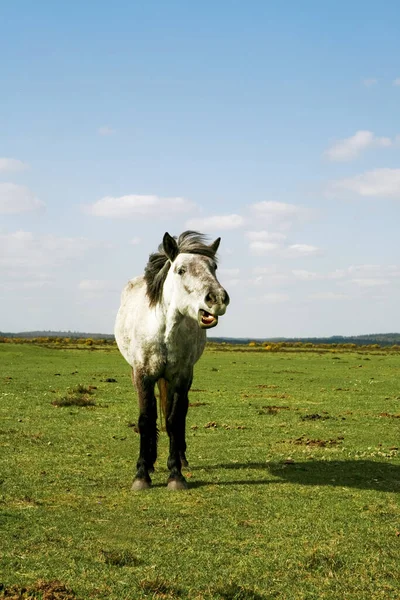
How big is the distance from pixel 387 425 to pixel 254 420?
11.1 ft

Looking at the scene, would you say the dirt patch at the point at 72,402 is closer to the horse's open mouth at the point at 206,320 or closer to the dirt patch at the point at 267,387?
the dirt patch at the point at 267,387

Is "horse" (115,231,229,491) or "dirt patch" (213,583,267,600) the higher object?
"horse" (115,231,229,491)

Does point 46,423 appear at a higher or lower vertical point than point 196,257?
lower

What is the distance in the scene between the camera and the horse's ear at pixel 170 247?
8699 mm

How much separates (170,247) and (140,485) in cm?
351

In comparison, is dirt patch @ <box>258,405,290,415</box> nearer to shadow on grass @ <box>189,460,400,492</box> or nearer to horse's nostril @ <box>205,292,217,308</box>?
shadow on grass @ <box>189,460,400,492</box>

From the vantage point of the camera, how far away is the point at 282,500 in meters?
8.16

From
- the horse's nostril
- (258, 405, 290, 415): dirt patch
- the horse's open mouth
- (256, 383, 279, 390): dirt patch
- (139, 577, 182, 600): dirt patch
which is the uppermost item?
the horse's nostril

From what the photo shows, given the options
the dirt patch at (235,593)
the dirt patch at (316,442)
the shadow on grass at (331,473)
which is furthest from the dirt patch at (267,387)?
the dirt patch at (235,593)

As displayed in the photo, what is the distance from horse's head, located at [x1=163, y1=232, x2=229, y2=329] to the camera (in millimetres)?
7816

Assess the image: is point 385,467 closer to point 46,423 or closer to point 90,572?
point 90,572

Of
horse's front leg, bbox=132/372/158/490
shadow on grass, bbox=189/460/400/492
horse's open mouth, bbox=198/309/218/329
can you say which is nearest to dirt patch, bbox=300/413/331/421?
shadow on grass, bbox=189/460/400/492

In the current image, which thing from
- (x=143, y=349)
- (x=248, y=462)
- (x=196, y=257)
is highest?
(x=196, y=257)

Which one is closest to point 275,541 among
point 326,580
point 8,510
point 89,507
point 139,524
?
point 326,580
